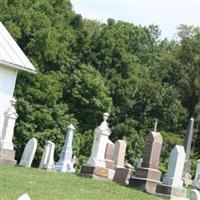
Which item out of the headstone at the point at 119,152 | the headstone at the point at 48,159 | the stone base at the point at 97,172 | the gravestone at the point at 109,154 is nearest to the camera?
the stone base at the point at 97,172

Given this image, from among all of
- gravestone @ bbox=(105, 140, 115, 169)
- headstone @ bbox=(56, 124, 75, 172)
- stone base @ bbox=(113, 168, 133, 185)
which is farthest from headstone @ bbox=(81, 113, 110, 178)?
headstone @ bbox=(56, 124, 75, 172)

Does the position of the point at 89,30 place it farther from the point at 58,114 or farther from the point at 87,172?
the point at 87,172

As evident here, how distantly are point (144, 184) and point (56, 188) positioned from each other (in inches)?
178

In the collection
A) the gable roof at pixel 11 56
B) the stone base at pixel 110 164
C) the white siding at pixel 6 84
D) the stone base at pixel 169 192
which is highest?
the gable roof at pixel 11 56

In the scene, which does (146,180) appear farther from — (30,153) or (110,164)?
(30,153)

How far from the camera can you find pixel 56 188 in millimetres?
16469

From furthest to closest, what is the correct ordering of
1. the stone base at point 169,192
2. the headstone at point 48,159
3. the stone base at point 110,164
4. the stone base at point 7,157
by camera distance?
1. the headstone at point 48,159
2. the stone base at point 110,164
3. the stone base at point 7,157
4. the stone base at point 169,192

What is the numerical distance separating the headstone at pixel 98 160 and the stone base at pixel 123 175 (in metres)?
0.45

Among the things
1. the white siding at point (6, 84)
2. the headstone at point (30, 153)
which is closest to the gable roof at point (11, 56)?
the white siding at point (6, 84)

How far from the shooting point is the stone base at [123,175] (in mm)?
21219

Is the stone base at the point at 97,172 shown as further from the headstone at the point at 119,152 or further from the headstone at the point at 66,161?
the headstone at the point at 66,161

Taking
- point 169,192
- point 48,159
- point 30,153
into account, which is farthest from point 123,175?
point 48,159

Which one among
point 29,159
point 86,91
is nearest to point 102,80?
point 86,91

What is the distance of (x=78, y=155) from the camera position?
44.3m
